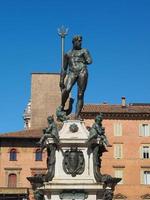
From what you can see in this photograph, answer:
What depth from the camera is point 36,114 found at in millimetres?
92875

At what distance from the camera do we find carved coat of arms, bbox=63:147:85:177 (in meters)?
20.0

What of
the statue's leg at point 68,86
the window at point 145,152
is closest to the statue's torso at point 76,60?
the statue's leg at point 68,86

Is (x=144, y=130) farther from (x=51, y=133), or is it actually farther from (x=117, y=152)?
(x=51, y=133)

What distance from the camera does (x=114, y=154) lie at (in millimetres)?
78125

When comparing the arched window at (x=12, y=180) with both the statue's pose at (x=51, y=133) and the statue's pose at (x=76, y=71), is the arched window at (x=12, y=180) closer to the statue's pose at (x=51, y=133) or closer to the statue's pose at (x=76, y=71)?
the statue's pose at (x=76, y=71)

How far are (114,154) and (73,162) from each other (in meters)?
58.5

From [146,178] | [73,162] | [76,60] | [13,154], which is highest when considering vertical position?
[13,154]

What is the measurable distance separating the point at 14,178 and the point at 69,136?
196ft

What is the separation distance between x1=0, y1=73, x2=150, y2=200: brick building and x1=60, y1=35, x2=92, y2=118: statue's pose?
55.8m

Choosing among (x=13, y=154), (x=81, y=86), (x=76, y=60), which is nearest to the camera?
(x=81, y=86)

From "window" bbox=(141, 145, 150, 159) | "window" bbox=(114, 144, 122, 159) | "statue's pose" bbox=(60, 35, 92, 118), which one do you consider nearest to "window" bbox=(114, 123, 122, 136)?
"window" bbox=(114, 144, 122, 159)

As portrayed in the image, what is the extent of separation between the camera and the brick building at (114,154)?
254 ft

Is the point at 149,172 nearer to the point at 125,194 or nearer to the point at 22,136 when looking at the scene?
the point at 125,194

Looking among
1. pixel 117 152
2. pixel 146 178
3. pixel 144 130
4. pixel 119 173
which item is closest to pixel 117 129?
pixel 117 152
